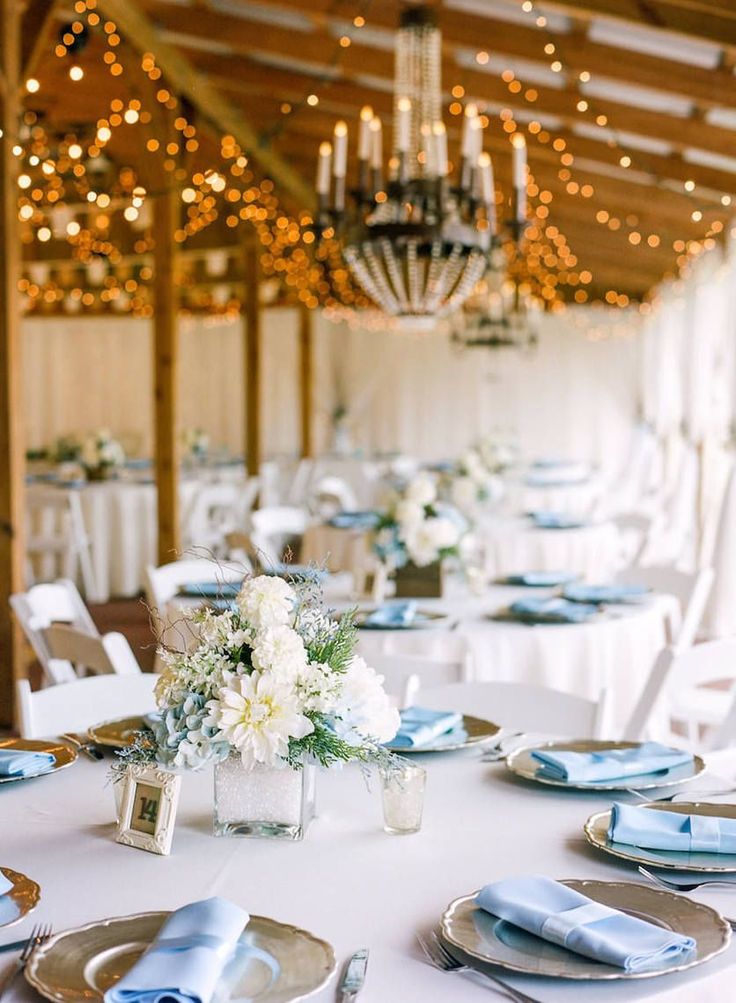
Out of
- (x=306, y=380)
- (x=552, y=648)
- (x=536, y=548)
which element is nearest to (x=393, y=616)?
(x=552, y=648)

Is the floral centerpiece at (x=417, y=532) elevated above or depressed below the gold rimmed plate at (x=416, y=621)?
above

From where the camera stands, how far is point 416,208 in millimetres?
5273

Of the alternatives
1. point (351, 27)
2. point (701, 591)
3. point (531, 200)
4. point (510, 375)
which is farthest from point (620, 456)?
point (701, 591)

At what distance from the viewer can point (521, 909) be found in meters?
1.73

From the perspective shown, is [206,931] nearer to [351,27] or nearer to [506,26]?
[506,26]

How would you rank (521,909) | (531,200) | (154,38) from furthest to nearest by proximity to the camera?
(531,200), (154,38), (521,909)

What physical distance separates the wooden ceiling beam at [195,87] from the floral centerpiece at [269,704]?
553 centimetres

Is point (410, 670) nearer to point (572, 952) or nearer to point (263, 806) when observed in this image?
point (263, 806)

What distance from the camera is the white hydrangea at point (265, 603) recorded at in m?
2.04

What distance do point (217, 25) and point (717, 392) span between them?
18.6ft

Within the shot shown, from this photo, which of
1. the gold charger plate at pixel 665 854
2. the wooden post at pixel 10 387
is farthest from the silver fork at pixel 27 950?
the wooden post at pixel 10 387

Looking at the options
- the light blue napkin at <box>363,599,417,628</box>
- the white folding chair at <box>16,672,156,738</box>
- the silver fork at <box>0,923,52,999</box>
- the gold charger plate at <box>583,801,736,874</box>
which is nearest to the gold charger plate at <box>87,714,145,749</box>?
the white folding chair at <box>16,672,156,738</box>

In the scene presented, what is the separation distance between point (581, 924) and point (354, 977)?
303 mm

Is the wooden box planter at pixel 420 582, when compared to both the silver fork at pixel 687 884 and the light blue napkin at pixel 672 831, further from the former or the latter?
the silver fork at pixel 687 884
